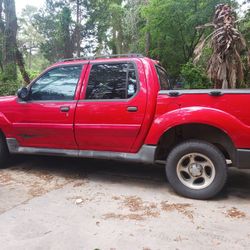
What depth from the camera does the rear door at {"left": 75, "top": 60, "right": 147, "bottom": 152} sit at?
176 inches

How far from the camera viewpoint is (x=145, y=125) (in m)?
4.39

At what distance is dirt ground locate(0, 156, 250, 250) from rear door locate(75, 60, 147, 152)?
26.7 inches

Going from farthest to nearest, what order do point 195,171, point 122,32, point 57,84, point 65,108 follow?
point 122,32, point 57,84, point 65,108, point 195,171

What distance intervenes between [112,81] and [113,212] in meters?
1.88

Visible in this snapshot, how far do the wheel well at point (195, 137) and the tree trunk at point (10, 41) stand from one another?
367 inches

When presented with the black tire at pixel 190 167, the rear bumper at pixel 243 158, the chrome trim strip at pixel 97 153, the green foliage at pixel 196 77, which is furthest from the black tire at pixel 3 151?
the green foliage at pixel 196 77

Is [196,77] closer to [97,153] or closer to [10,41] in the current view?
[97,153]

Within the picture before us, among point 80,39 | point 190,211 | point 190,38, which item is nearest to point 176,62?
point 190,38

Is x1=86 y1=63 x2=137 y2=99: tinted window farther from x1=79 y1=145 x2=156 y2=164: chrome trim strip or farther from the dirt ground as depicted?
the dirt ground

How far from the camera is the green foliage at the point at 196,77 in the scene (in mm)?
8986

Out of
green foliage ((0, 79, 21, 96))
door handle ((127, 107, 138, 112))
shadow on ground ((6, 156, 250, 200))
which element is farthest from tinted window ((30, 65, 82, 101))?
green foliage ((0, 79, 21, 96))

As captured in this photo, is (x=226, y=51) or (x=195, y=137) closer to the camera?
(x=195, y=137)

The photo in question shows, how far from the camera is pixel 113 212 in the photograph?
3783 mm

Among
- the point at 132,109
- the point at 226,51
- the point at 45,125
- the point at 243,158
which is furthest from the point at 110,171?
the point at 226,51
